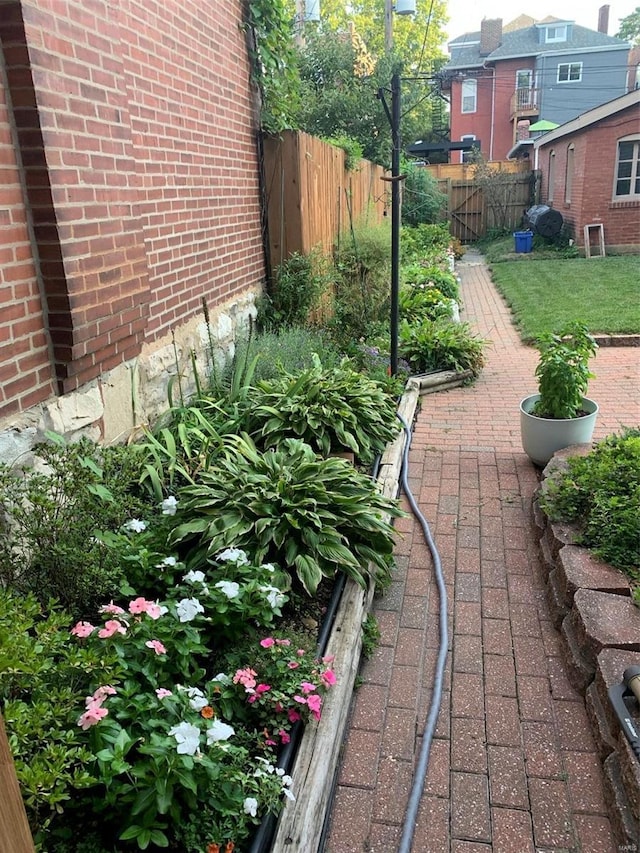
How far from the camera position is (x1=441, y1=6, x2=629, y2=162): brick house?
31.0 m

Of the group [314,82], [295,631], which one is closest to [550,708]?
[295,631]

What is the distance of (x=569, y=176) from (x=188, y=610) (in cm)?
1719

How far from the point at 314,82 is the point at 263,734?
1263 cm

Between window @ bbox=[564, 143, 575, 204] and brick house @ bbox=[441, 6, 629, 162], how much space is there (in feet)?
47.0

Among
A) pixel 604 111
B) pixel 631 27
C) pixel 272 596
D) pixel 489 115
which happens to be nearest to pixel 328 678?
pixel 272 596

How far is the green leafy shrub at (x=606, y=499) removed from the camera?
9.59 ft

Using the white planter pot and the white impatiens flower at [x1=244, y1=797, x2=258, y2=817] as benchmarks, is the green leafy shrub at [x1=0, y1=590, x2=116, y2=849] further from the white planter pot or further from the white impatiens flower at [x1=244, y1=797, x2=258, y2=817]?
the white planter pot

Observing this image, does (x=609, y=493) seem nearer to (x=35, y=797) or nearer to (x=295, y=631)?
(x=295, y=631)

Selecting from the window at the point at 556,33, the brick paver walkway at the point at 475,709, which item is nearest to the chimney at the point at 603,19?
the window at the point at 556,33

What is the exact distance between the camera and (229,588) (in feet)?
7.43

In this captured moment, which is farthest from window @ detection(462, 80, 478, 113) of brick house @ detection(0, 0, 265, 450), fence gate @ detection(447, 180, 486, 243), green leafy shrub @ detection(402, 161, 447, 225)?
brick house @ detection(0, 0, 265, 450)

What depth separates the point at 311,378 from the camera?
4449 mm

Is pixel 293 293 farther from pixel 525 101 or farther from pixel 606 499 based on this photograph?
pixel 525 101

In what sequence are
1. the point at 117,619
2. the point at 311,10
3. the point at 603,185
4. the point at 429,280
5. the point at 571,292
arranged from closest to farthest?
1. the point at 117,619
2. the point at 429,280
3. the point at 571,292
4. the point at 311,10
5. the point at 603,185
